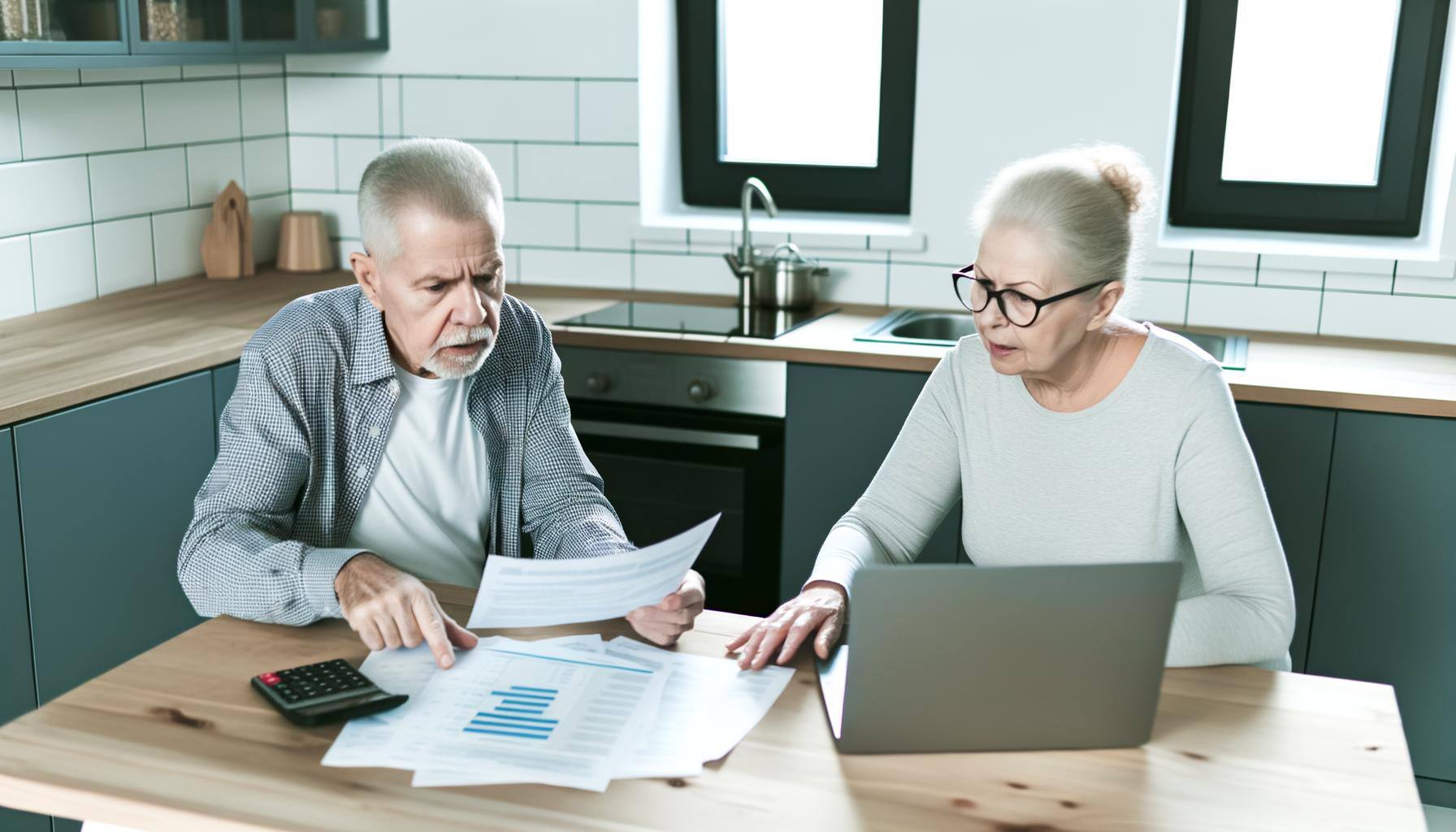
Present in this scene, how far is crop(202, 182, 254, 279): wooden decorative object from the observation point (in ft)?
11.2

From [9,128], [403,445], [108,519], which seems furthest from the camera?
[9,128]

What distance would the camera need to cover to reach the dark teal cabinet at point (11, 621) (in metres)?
2.19

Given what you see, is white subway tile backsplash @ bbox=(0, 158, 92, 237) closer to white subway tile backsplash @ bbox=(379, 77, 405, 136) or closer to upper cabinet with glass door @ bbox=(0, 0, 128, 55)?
upper cabinet with glass door @ bbox=(0, 0, 128, 55)

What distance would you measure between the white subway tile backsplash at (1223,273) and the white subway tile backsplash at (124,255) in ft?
8.17

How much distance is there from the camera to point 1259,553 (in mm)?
1654

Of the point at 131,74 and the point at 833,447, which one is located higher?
the point at 131,74

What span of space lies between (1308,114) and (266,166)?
8.69 ft

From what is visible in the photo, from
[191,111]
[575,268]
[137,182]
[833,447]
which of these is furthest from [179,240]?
[833,447]

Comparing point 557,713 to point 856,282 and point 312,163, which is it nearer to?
point 856,282

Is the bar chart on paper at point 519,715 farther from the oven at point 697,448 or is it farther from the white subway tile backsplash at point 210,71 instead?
the white subway tile backsplash at point 210,71

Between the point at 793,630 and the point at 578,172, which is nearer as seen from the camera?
the point at 793,630

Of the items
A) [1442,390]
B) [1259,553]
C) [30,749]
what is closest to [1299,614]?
[1442,390]

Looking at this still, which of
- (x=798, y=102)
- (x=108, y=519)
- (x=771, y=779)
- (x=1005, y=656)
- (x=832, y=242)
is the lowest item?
(x=108, y=519)

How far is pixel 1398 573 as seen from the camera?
8.47 ft
